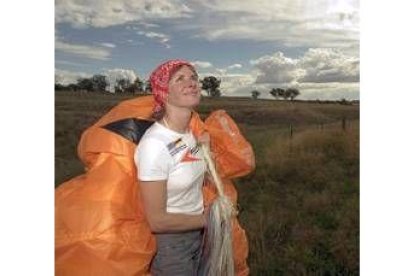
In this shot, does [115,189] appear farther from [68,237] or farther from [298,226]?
[298,226]

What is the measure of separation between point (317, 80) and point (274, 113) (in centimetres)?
17

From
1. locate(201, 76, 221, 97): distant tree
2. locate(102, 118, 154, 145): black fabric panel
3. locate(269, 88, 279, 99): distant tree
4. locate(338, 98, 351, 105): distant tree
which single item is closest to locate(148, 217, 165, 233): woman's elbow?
locate(102, 118, 154, 145): black fabric panel

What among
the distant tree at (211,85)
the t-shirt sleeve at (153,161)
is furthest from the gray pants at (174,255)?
the distant tree at (211,85)

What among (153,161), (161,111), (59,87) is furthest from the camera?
(59,87)

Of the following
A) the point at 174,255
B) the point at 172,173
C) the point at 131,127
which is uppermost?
the point at 131,127

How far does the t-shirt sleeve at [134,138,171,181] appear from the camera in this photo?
1.38 meters

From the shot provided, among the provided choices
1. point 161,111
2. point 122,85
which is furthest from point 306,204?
point 122,85

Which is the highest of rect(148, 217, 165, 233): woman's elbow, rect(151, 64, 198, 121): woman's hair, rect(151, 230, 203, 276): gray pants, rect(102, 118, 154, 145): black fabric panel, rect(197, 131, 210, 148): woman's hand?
rect(151, 64, 198, 121): woman's hair

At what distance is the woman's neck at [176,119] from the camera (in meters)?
1.45

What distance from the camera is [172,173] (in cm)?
142

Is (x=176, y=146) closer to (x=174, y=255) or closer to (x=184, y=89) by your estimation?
(x=184, y=89)

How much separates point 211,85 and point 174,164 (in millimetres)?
367

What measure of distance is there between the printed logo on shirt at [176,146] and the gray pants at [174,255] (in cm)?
23

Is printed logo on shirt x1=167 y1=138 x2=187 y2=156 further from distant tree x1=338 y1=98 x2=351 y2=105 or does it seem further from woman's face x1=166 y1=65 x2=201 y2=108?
distant tree x1=338 y1=98 x2=351 y2=105
